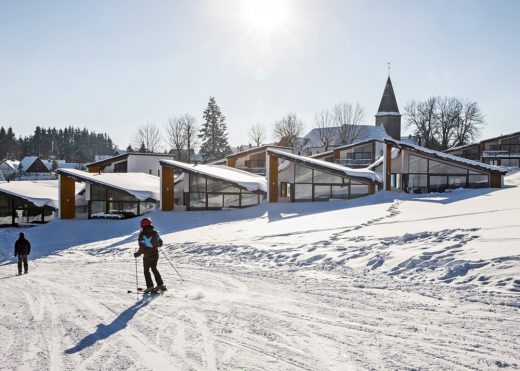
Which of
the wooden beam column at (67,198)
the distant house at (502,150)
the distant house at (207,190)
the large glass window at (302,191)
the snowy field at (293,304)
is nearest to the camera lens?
the snowy field at (293,304)

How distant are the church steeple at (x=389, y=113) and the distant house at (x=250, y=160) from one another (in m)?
30.5

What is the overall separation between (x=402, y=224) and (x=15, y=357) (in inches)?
545

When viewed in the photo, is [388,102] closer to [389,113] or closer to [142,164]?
[389,113]

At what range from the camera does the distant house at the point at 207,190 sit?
29547 millimetres

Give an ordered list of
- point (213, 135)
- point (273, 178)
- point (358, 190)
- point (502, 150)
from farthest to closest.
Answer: point (213, 135)
point (502, 150)
point (273, 178)
point (358, 190)

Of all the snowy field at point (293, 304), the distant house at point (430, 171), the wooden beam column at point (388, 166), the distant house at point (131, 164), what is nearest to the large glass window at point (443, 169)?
the distant house at point (430, 171)

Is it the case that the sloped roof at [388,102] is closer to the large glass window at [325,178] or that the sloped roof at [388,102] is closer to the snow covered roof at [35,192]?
the large glass window at [325,178]

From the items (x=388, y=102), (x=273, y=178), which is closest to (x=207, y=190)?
(x=273, y=178)

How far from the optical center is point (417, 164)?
31.5 meters

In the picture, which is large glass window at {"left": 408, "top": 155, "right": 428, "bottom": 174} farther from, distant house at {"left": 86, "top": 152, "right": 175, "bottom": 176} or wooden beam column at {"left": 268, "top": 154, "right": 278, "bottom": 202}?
distant house at {"left": 86, "top": 152, "right": 175, "bottom": 176}

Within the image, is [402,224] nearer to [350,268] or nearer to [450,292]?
[350,268]

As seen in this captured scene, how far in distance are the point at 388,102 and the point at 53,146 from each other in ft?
322

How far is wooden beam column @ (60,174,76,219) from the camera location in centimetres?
3031

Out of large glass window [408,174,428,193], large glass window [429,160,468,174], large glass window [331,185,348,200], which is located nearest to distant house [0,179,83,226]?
large glass window [331,185,348,200]
